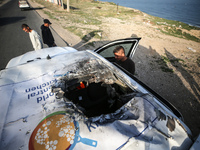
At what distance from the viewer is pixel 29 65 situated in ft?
6.31

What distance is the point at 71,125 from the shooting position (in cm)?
104

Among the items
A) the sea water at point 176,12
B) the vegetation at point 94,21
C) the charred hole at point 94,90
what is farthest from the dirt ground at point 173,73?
the sea water at point 176,12

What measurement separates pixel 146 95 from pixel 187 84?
4.17m

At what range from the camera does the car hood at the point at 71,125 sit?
0.95m

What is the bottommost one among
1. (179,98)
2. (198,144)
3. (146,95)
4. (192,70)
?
(179,98)

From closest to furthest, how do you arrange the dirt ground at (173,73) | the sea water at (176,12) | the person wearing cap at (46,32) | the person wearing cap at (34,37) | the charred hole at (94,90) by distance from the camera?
the charred hole at (94,90) → the dirt ground at (173,73) → the person wearing cap at (34,37) → the person wearing cap at (46,32) → the sea water at (176,12)

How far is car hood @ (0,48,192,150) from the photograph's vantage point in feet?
3.11

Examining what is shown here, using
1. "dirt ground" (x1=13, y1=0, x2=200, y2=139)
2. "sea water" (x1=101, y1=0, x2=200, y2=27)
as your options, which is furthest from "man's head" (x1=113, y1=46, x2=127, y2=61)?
"sea water" (x1=101, y1=0, x2=200, y2=27)

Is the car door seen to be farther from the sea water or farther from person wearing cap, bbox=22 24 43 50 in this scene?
the sea water

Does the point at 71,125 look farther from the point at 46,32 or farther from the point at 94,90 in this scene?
the point at 46,32

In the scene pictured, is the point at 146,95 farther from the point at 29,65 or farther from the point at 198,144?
the point at 29,65

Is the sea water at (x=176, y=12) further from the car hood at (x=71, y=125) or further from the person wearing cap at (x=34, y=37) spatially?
the person wearing cap at (x=34, y=37)

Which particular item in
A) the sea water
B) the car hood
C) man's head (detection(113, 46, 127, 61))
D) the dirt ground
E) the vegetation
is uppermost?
the sea water

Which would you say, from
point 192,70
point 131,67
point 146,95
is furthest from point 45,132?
point 192,70
